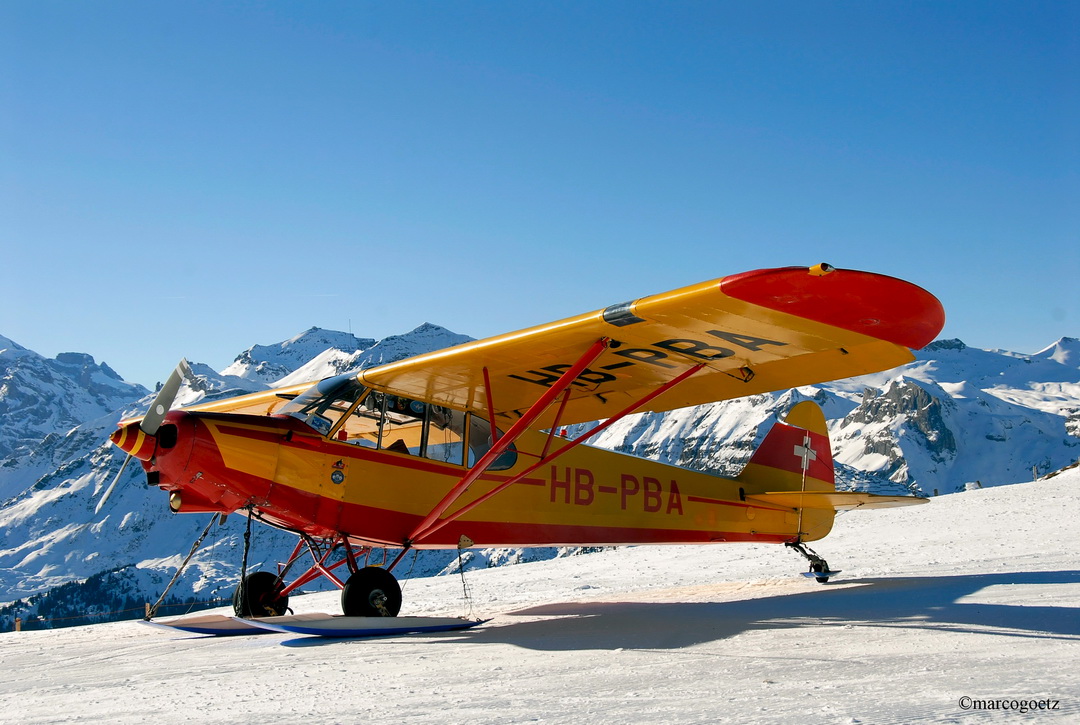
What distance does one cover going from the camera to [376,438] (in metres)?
9.16

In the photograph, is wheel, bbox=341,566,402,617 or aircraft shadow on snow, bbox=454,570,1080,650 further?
wheel, bbox=341,566,402,617

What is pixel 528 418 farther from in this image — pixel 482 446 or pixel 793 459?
pixel 793 459

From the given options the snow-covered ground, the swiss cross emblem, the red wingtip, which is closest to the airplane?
the red wingtip

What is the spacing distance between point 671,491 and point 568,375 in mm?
4403

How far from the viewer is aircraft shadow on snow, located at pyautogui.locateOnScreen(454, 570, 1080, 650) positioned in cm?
641

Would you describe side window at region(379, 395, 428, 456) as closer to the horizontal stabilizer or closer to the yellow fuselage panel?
the yellow fuselage panel

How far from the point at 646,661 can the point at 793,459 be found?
8.60 metres

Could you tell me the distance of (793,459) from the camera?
13297 mm

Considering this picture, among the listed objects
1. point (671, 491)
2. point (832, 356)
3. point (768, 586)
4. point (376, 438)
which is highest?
point (832, 356)

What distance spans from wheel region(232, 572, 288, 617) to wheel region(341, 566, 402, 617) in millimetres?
1583

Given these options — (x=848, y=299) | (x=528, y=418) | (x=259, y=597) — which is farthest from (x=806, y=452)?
(x=259, y=597)

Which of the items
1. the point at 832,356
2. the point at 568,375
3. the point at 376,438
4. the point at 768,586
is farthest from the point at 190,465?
the point at 768,586

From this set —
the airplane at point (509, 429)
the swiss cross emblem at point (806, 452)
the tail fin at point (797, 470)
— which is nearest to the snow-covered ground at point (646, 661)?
the airplane at point (509, 429)

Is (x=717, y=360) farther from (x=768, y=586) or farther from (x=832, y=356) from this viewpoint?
(x=768, y=586)
